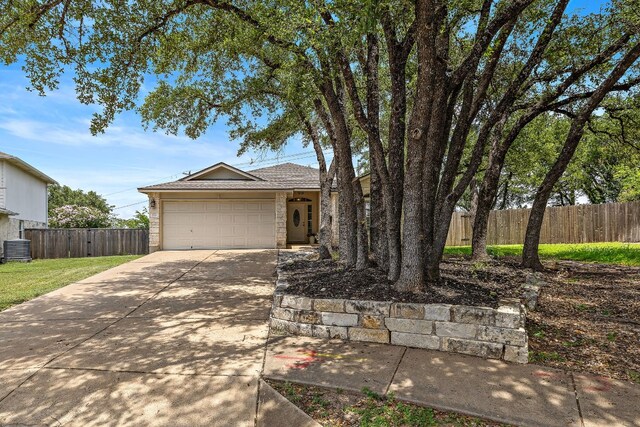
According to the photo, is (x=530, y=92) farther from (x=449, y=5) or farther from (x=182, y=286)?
(x=182, y=286)

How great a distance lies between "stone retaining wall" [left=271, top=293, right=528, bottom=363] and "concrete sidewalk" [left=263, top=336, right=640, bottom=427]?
0.41ft

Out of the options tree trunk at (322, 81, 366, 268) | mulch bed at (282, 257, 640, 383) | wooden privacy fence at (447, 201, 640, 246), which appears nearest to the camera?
mulch bed at (282, 257, 640, 383)

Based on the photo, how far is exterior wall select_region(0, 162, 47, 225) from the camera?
642 inches

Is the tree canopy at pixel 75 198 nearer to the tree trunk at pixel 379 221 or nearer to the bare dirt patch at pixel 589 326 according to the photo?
the tree trunk at pixel 379 221

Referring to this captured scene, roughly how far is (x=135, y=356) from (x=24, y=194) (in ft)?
63.3

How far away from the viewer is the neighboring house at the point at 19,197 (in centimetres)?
1590

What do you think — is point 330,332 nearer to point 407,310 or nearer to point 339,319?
point 339,319

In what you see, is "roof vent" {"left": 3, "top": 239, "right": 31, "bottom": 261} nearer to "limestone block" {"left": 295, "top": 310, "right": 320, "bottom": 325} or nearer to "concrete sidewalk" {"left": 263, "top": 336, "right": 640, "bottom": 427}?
"limestone block" {"left": 295, "top": 310, "right": 320, "bottom": 325}

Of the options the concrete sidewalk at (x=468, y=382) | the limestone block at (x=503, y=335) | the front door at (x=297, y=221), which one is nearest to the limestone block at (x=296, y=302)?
the concrete sidewalk at (x=468, y=382)

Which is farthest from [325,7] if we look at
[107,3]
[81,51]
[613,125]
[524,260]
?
[613,125]

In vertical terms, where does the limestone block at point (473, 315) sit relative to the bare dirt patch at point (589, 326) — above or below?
above

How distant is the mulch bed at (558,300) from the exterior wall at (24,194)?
53.5 feet

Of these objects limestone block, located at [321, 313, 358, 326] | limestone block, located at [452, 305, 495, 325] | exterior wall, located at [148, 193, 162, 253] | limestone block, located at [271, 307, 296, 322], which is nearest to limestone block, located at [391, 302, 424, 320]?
limestone block, located at [452, 305, 495, 325]

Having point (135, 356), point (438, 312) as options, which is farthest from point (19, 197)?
point (438, 312)
